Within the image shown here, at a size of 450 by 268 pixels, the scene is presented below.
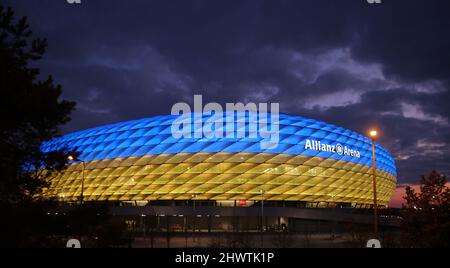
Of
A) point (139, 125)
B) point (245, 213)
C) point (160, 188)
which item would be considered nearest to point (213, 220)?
point (245, 213)

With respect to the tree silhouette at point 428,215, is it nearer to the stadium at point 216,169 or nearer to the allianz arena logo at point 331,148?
the stadium at point 216,169

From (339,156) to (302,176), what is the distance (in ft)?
29.0

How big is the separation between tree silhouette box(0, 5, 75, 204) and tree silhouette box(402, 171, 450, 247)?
14.2m

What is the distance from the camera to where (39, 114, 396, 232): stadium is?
196 ft

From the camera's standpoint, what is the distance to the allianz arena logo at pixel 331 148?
6281 centimetres

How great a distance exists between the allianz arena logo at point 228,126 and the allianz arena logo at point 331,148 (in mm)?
5391

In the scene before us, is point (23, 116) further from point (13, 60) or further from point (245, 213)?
point (245, 213)

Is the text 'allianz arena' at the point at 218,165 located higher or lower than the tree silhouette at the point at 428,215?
higher

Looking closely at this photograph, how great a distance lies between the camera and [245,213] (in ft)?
198

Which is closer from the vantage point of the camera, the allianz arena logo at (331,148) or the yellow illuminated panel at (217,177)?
the yellow illuminated panel at (217,177)

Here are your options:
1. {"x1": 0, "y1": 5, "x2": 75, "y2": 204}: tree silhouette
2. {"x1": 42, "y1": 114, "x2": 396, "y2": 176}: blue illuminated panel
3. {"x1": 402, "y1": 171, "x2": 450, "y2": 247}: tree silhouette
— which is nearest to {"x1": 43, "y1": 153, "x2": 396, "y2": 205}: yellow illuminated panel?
{"x1": 42, "y1": 114, "x2": 396, "y2": 176}: blue illuminated panel

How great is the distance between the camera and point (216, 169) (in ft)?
196

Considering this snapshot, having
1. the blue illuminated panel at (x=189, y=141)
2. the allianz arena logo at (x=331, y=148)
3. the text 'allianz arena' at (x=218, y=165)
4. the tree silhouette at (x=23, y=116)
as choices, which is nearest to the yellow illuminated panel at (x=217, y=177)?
the text 'allianz arena' at (x=218, y=165)

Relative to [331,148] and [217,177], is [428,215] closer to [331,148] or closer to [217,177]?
[217,177]
